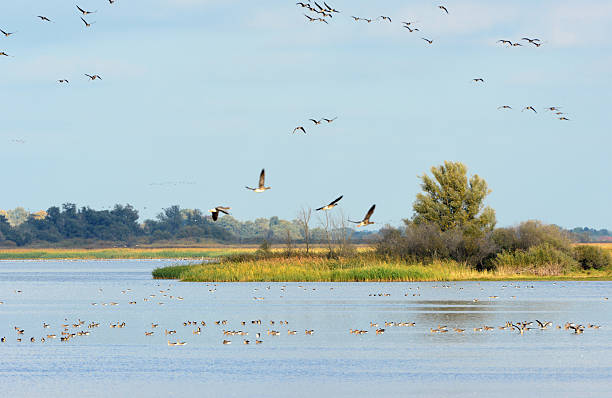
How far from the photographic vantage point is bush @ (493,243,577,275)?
71.9m

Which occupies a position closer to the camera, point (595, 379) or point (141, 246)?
point (595, 379)

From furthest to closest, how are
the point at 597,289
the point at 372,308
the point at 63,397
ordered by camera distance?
1. the point at 597,289
2. the point at 372,308
3. the point at 63,397

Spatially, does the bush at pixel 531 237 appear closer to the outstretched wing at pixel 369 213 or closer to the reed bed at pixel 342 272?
the reed bed at pixel 342 272

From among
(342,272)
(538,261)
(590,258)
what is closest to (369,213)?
(342,272)

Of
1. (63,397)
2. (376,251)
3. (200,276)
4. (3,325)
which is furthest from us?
(376,251)

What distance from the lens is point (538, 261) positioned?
71750 millimetres

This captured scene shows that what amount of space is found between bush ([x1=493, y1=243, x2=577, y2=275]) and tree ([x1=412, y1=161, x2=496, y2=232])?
10.4m

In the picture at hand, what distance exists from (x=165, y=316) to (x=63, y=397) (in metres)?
20.6

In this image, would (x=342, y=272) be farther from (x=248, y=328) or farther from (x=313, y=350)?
(x=313, y=350)

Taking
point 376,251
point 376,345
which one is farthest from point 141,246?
point 376,345

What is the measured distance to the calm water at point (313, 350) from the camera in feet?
78.0

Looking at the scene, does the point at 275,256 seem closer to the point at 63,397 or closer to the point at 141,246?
the point at 63,397

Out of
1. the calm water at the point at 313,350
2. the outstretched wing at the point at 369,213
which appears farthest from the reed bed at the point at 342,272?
Answer: the outstretched wing at the point at 369,213

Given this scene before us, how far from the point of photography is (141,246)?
637 feet
